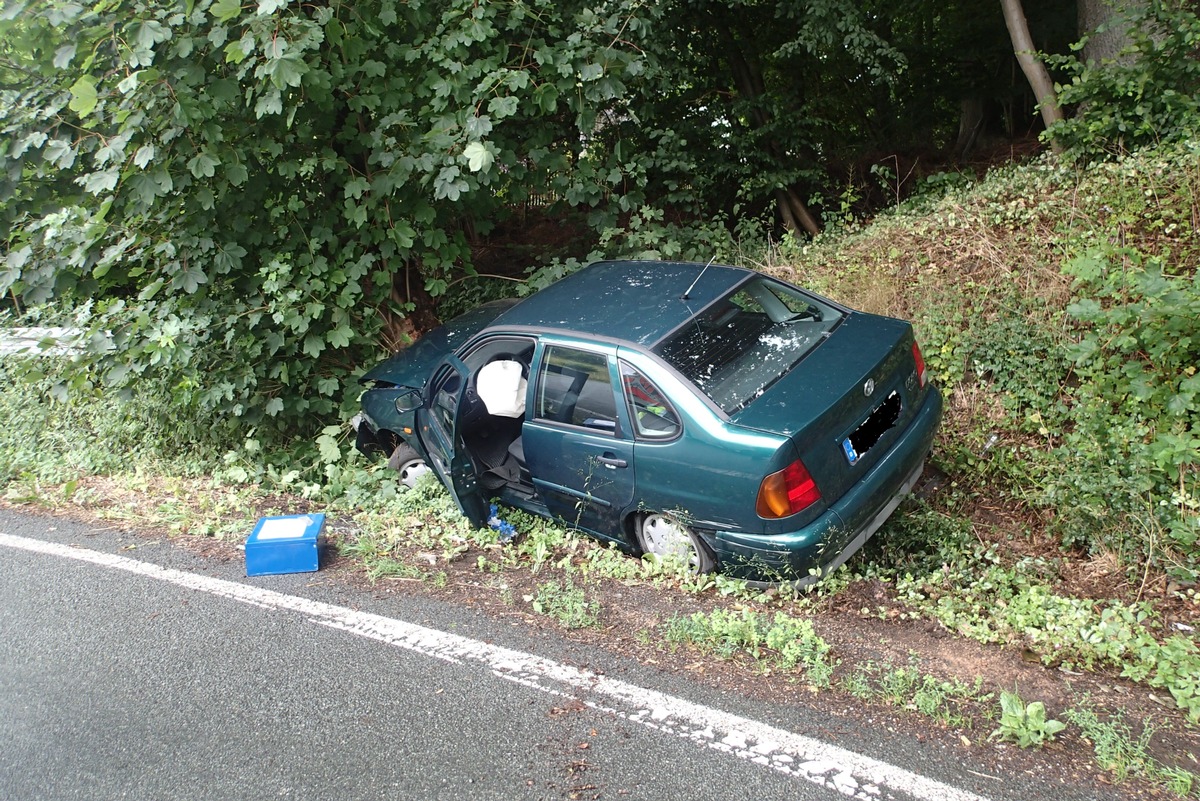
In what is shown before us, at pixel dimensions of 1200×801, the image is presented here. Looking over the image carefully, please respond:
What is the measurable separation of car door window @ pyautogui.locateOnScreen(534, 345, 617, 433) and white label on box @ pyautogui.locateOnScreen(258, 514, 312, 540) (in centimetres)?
169

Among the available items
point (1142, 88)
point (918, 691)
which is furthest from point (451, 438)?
point (1142, 88)

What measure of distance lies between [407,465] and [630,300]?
2.37 m

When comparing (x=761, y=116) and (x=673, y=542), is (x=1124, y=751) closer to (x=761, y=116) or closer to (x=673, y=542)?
(x=673, y=542)

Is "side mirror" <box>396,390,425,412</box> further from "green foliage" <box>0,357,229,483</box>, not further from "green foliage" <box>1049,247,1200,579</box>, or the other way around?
"green foliage" <box>1049,247,1200,579</box>

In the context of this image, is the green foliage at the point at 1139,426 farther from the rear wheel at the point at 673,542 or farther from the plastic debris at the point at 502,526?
the plastic debris at the point at 502,526

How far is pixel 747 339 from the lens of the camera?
488 cm

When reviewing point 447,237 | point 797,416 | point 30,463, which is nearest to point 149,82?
point 447,237

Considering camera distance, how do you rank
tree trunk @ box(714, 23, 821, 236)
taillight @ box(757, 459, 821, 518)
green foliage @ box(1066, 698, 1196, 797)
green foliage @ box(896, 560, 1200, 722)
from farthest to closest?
1. tree trunk @ box(714, 23, 821, 236)
2. taillight @ box(757, 459, 821, 518)
3. green foliage @ box(896, 560, 1200, 722)
4. green foliage @ box(1066, 698, 1196, 797)

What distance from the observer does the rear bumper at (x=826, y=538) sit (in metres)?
4.19

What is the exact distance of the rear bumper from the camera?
419 centimetres

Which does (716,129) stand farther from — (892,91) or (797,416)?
(797,416)

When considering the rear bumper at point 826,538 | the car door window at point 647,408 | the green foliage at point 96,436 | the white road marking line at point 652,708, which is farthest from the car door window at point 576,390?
the green foliage at point 96,436

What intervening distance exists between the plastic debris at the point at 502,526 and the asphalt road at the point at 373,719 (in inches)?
32.7

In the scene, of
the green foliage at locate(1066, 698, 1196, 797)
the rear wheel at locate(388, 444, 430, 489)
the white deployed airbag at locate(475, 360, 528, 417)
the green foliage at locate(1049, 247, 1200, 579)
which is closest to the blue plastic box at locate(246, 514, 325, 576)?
the rear wheel at locate(388, 444, 430, 489)
